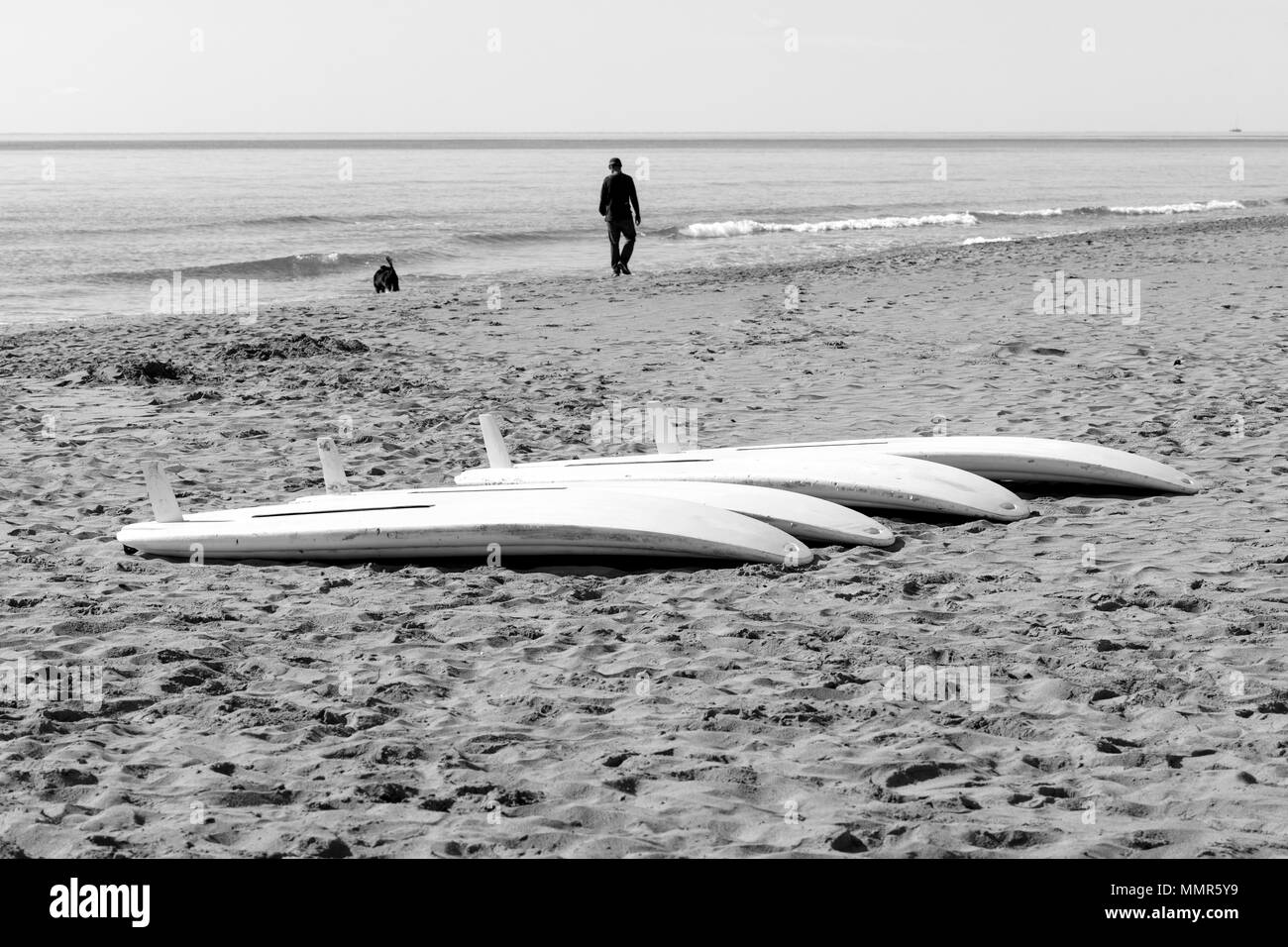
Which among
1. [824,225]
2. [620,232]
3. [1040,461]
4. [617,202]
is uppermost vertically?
[824,225]

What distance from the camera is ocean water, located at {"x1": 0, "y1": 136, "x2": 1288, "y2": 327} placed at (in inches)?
819

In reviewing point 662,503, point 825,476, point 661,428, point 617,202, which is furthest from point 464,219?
point 662,503

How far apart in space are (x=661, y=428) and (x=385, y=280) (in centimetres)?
970

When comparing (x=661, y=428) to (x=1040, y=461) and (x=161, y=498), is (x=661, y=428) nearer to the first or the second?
(x=1040, y=461)

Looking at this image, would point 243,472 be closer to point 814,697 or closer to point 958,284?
point 814,697

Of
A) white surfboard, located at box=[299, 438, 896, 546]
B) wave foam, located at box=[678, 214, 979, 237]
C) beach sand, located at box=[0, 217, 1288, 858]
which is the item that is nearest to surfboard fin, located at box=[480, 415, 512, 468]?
beach sand, located at box=[0, 217, 1288, 858]

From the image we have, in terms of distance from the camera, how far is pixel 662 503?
5.55m

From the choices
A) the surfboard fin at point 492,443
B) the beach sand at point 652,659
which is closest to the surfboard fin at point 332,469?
the beach sand at point 652,659

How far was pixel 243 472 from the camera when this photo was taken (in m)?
7.14

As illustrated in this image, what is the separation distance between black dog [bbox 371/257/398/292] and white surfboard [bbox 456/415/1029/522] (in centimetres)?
1037

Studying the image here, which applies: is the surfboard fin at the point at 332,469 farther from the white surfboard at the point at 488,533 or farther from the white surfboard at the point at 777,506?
the white surfboard at the point at 488,533

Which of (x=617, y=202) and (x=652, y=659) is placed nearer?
(x=652, y=659)

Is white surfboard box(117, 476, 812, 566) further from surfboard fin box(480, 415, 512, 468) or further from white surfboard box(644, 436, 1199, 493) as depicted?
white surfboard box(644, 436, 1199, 493)
